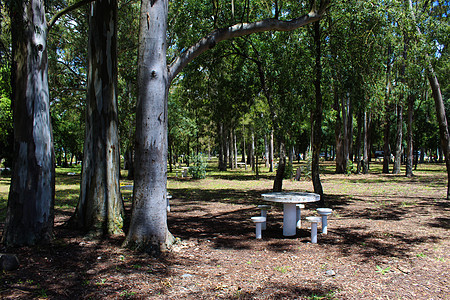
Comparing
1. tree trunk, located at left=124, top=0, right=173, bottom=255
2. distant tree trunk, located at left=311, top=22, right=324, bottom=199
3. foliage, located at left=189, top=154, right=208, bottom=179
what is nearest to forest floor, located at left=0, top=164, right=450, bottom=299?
tree trunk, located at left=124, top=0, right=173, bottom=255

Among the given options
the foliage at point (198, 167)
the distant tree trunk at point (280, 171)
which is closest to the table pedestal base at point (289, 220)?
the distant tree trunk at point (280, 171)

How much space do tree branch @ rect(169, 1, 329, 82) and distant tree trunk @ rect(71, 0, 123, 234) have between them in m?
1.51

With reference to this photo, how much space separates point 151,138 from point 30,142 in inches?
70.2

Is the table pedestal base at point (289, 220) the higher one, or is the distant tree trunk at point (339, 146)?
the distant tree trunk at point (339, 146)

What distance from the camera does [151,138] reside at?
224 inches

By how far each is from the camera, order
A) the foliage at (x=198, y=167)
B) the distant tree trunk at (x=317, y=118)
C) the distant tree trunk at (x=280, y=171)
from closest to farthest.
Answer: the distant tree trunk at (x=317, y=118), the distant tree trunk at (x=280, y=171), the foliage at (x=198, y=167)

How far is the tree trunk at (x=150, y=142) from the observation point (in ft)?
18.6

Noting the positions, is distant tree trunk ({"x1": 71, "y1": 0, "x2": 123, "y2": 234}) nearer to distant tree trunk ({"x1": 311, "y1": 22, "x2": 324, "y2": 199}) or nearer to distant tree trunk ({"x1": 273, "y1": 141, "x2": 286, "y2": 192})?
distant tree trunk ({"x1": 311, "y1": 22, "x2": 324, "y2": 199})

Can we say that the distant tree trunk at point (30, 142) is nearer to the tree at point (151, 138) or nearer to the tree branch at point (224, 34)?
the tree at point (151, 138)

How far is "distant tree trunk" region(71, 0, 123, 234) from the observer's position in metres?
6.62

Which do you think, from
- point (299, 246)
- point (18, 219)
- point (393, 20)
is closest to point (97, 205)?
point (18, 219)

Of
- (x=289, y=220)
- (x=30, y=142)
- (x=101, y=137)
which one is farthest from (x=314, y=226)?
(x=30, y=142)

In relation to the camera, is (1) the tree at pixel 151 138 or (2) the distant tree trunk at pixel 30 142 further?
(1) the tree at pixel 151 138

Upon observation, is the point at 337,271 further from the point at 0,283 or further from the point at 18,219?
the point at 18,219
